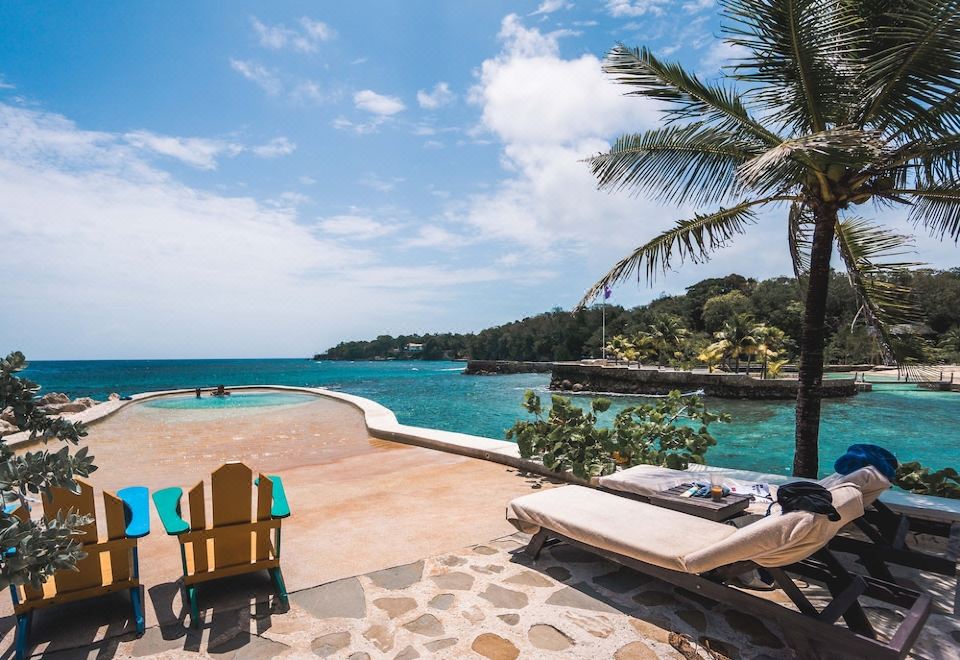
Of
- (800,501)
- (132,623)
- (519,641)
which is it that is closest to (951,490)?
(800,501)

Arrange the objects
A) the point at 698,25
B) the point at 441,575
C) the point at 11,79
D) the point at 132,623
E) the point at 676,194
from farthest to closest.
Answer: the point at 11,79 < the point at 676,194 < the point at 698,25 < the point at 441,575 < the point at 132,623

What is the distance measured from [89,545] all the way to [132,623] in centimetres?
55

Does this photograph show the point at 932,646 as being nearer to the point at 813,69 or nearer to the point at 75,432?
the point at 75,432

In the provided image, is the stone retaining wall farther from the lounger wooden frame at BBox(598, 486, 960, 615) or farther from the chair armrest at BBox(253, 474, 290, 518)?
the chair armrest at BBox(253, 474, 290, 518)

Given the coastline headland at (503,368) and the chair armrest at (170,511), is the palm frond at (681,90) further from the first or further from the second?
the coastline headland at (503,368)

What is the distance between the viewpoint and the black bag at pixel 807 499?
8.12ft

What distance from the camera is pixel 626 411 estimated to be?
247 inches

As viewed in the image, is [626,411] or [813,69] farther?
[626,411]

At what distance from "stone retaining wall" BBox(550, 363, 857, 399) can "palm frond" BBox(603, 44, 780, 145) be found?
23.5m

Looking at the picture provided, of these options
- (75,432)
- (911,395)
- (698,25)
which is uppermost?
(698,25)

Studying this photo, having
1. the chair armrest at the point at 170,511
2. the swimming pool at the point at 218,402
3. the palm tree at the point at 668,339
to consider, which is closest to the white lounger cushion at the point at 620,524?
the chair armrest at the point at 170,511

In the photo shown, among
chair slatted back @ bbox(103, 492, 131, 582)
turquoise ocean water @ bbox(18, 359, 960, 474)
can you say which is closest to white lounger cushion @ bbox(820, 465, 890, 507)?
chair slatted back @ bbox(103, 492, 131, 582)

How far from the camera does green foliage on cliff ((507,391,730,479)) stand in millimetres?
5758

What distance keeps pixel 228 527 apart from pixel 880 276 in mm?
6733
